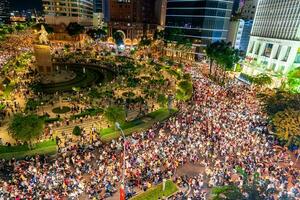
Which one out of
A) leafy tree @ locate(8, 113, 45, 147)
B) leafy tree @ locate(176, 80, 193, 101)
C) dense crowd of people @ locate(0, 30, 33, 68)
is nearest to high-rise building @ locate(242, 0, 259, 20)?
leafy tree @ locate(176, 80, 193, 101)

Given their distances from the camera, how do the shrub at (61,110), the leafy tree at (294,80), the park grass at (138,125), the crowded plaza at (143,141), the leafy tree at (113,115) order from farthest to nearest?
the leafy tree at (294,80)
the shrub at (61,110)
the park grass at (138,125)
the leafy tree at (113,115)
the crowded plaza at (143,141)

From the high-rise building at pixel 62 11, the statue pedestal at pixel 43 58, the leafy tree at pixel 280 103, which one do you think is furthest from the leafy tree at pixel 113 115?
the high-rise building at pixel 62 11

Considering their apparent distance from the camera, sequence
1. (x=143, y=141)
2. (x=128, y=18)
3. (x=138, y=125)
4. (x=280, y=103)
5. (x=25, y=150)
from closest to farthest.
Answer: (x=25, y=150)
(x=143, y=141)
(x=280, y=103)
(x=138, y=125)
(x=128, y=18)

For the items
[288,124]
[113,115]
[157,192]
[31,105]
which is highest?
[288,124]

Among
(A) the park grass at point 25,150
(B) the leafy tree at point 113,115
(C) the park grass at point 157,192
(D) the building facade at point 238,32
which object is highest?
(D) the building facade at point 238,32

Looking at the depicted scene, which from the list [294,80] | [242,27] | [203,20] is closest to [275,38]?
[294,80]

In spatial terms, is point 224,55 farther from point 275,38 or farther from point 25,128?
point 25,128

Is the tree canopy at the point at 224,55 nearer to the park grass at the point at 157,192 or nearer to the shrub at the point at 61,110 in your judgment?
the shrub at the point at 61,110

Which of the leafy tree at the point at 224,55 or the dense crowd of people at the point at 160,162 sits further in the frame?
the leafy tree at the point at 224,55
